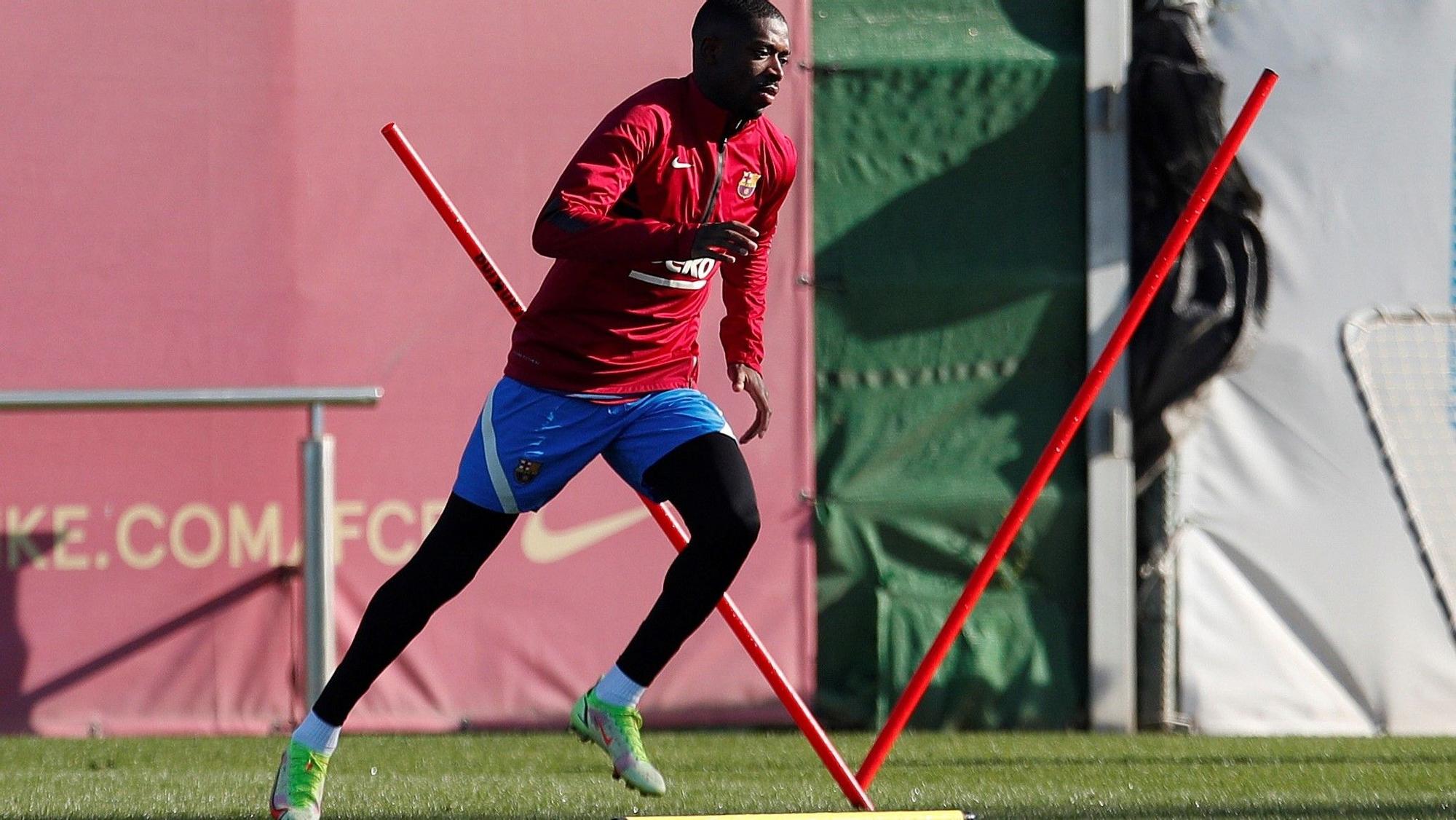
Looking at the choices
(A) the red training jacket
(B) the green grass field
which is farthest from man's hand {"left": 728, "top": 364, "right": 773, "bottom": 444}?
(B) the green grass field

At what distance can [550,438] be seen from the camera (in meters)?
3.57

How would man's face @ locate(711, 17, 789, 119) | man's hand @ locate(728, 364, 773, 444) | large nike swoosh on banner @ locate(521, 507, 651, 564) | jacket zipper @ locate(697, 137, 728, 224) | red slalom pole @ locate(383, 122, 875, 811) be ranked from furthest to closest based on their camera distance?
large nike swoosh on banner @ locate(521, 507, 651, 564) → man's hand @ locate(728, 364, 773, 444) → red slalom pole @ locate(383, 122, 875, 811) → jacket zipper @ locate(697, 137, 728, 224) → man's face @ locate(711, 17, 789, 119)

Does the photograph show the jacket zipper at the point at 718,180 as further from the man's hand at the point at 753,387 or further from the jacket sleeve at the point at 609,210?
the man's hand at the point at 753,387

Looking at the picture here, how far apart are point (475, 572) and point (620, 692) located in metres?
0.37

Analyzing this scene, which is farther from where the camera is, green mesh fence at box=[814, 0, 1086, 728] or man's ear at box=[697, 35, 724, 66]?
green mesh fence at box=[814, 0, 1086, 728]

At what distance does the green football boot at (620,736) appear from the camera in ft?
11.8

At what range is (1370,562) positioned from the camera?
6398 mm

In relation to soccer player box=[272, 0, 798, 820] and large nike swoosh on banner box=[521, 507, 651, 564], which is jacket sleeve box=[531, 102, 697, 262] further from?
large nike swoosh on banner box=[521, 507, 651, 564]

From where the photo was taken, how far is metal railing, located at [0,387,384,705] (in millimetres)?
5746

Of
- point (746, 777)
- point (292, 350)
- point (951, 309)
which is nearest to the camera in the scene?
point (746, 777)

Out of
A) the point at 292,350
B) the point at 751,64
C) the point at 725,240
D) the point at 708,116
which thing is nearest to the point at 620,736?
the point at 725,240

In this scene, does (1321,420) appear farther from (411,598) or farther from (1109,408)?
(411,598)

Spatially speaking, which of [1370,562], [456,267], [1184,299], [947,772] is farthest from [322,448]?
[1370,562]

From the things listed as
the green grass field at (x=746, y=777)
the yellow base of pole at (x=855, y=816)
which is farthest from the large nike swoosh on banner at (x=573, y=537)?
the yellow base of pole at (x=855, y=816)
